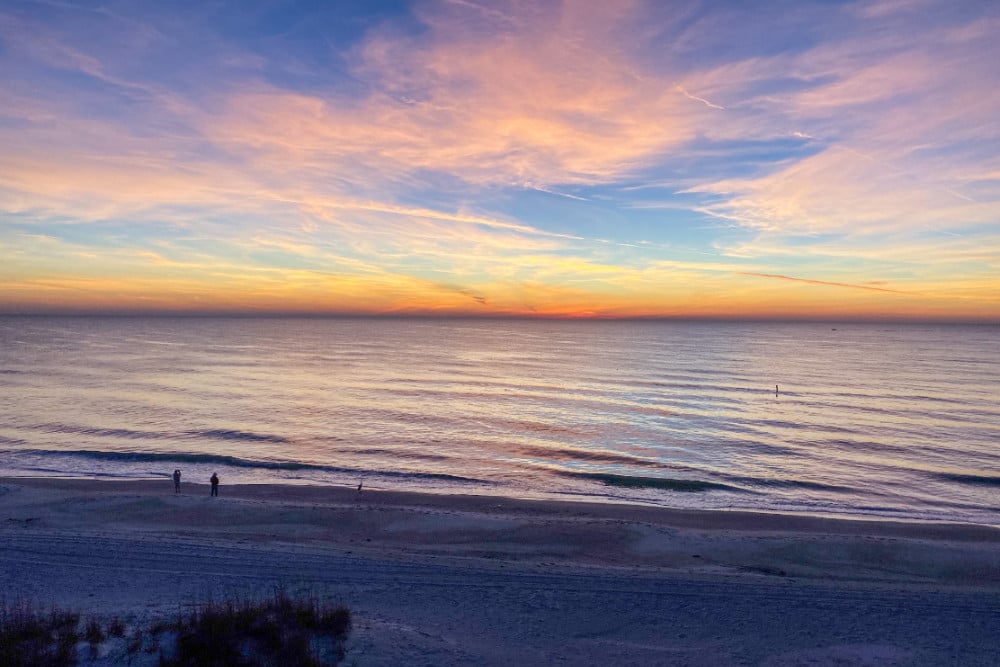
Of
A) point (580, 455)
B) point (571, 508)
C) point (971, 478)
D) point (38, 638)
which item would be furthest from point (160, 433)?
point (971, 478)

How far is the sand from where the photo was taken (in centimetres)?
1302

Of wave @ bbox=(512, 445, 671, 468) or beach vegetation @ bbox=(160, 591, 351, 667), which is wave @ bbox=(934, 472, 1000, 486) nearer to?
wave @ bbox=(512, 445, 671, 468)

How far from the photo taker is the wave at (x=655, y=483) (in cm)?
3058

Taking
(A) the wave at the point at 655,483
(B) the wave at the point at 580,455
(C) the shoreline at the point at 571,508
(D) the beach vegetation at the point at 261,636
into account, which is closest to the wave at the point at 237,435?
(C) the shoreline at the point at 571,508

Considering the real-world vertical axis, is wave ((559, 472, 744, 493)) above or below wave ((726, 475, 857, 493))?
below

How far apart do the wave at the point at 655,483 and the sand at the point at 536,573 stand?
3.94 metres

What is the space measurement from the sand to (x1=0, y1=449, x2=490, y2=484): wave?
495 centimetres

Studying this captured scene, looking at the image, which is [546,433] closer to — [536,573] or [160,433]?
[536,573]

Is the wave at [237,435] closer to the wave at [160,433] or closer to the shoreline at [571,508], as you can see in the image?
the wave at [160,433]

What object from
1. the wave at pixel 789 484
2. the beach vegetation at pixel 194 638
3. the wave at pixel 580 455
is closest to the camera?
the beach vegetation at pixel 194 638

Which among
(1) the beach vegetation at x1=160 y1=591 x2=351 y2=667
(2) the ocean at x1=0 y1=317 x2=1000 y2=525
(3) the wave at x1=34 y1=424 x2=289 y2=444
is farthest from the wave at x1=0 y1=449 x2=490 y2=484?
(1) the beach vegetation at x1=160 y1=591 x2=351 y2=667

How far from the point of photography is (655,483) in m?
31.4

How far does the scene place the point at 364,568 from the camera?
17.5 meters

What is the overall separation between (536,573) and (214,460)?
2484 cm
